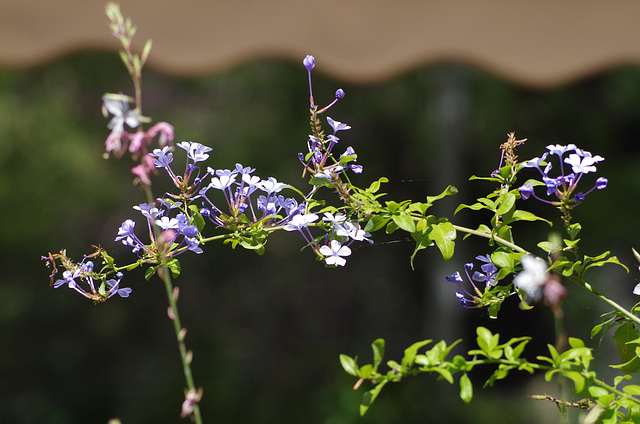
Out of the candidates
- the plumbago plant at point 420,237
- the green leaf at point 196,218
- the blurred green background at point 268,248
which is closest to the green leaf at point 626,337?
the plumbago plant at point 420,237

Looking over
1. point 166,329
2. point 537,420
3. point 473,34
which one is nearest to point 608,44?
point 473,34

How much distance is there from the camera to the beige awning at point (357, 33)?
198cm

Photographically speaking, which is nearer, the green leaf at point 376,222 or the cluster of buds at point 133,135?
the cluster of buds at point 133,135

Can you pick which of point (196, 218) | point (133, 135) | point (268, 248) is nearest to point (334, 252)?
point (196, 218)

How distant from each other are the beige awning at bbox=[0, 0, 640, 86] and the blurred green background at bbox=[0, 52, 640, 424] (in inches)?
66.8

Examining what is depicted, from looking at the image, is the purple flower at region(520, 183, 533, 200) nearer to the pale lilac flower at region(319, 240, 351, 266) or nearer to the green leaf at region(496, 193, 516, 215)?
the green leaf at region(496, 193, 516, 215)

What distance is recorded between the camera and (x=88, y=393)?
4.00 meters

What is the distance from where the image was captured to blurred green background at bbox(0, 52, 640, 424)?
12.9 feet

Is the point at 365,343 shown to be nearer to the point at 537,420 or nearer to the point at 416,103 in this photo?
the point at 537,420

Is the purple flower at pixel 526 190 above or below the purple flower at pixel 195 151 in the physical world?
below

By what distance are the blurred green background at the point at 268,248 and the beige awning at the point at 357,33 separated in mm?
1696

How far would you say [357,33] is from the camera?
2.07 metres

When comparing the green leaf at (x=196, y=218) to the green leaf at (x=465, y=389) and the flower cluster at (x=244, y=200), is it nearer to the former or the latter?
the flower cluster at (x=244, y=200)

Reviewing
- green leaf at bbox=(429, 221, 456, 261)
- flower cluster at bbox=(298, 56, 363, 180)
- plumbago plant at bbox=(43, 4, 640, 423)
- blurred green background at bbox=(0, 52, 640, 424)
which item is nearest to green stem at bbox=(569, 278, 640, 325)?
plumbago plant at bbox=(43, 4, 640, 423)
